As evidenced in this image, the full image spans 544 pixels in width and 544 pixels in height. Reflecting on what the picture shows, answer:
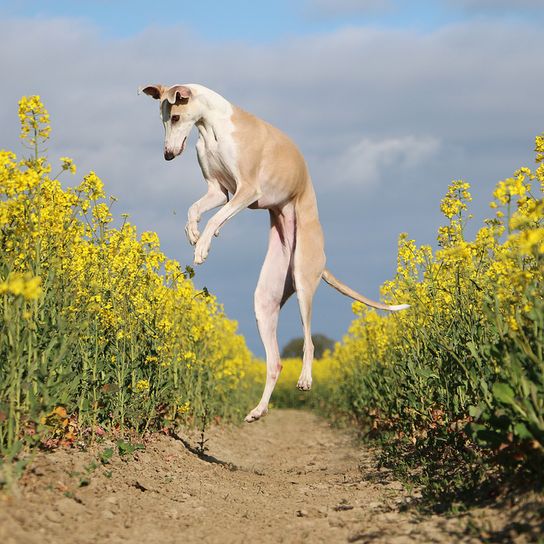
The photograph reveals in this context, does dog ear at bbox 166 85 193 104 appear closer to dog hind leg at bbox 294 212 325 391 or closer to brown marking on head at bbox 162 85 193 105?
brown marking on head at bbox 162 85 193 105

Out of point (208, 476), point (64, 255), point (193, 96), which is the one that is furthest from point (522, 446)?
point (193, 96)

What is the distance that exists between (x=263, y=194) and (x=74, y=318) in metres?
2.33

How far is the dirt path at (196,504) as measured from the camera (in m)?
4.10

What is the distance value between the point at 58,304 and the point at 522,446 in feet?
11.5

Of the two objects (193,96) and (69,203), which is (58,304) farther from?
(193,96)

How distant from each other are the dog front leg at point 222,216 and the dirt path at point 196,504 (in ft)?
6.09

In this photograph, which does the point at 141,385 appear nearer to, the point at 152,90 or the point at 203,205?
the point at 203,205

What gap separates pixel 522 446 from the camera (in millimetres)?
4145

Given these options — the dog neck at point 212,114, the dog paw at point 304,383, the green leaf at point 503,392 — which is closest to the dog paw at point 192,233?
the dog neck at point 212,114

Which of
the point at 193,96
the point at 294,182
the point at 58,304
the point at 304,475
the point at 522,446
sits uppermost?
the point at 193,96

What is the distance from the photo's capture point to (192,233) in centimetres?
657

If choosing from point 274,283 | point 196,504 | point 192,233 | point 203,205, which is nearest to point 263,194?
point 203,205

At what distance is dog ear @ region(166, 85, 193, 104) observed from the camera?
21.3 ft

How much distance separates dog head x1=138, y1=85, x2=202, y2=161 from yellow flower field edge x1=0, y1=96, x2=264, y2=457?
0.82 metres
